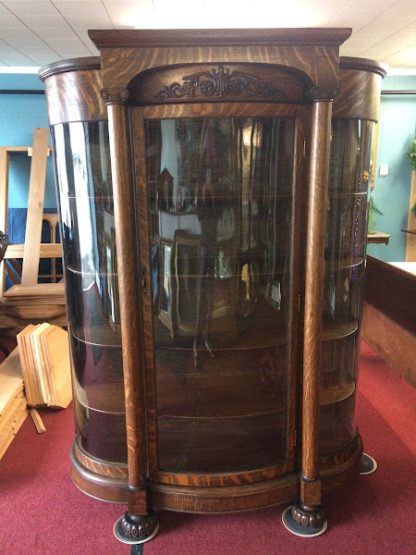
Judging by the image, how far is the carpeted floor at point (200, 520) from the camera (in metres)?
1.50

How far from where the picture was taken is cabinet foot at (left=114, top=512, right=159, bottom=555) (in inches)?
60.2

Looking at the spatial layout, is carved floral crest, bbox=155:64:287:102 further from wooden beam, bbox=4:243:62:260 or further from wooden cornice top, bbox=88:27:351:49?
wooden beam, bbox=4:243:62:260

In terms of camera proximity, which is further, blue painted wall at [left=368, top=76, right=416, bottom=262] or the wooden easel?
blue painted wall at [left=368, top=76, right=416, bottom=262]

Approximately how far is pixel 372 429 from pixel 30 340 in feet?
5.63

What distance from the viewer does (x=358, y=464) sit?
175cm

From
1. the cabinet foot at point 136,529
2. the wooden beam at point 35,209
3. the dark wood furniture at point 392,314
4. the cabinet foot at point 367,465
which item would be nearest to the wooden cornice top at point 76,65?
the cabinet foot at point 136,529

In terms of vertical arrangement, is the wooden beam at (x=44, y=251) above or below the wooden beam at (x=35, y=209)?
below

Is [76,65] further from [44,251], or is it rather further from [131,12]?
[44,251]

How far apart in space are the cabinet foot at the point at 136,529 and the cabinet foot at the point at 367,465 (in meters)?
0.85

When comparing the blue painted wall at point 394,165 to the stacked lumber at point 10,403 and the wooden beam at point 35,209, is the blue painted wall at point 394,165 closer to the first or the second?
the wooden beam at point 35,209

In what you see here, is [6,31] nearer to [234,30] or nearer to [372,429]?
[234,30]

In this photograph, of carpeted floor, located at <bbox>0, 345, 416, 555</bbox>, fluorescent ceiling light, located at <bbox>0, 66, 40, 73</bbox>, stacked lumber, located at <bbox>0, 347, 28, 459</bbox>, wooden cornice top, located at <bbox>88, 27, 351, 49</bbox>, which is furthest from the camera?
fluorescent ceiling light, located at <bbox>0, 66, 40, 73</bbox>

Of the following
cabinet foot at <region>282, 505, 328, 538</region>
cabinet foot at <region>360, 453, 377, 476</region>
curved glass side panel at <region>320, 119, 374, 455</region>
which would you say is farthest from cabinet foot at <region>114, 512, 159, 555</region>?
cabinet foot at <region>360, 453, 377, 476</region>

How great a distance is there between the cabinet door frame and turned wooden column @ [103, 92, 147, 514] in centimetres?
3
